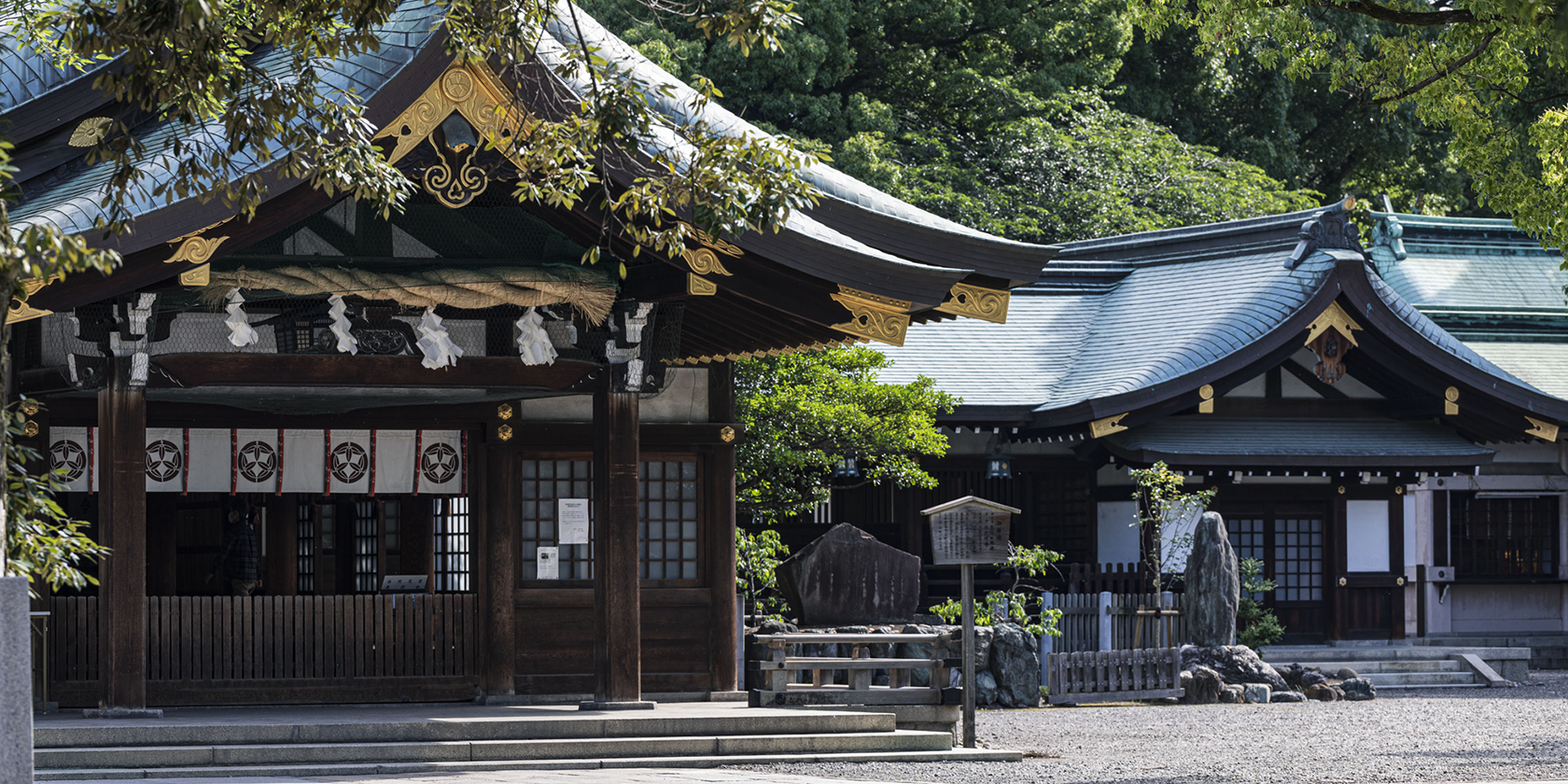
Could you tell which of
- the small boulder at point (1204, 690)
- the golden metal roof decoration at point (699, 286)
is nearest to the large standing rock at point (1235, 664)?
the small boulder at point (1204, 690)

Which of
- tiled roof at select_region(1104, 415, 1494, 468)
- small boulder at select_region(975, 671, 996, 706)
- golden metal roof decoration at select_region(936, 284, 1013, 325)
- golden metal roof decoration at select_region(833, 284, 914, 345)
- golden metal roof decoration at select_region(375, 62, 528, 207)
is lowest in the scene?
small boulder at select_region(975, 671, 996, 706)

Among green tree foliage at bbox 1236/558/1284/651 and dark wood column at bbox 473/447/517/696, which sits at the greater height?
dark wood column at bbox 473/447/517/696

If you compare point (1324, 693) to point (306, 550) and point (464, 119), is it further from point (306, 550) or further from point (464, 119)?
point (464, 119)

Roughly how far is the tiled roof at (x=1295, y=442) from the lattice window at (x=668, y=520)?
28.9ft

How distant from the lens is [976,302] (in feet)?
48.1

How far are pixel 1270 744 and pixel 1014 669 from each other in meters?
4.42

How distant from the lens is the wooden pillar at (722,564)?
15.8 metres

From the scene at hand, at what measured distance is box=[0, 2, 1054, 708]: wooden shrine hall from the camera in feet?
41.6

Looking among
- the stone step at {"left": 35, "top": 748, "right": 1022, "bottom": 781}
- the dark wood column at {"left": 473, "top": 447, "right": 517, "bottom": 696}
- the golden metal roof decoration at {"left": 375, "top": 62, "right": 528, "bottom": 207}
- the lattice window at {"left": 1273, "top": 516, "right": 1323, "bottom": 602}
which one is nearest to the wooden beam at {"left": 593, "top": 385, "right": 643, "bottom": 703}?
the stone step at {"left": 35, "top": 748, "right": 1022, "bottom": 781}

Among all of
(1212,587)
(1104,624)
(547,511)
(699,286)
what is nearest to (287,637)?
(547,511)

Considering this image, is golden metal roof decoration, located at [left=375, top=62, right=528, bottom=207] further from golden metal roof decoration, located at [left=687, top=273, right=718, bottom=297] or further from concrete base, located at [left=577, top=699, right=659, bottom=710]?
concrete base, located at [left=577, top=699, right=659, bottom=710]

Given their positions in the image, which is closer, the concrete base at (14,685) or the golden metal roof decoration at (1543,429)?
the concrete base at (14,685)

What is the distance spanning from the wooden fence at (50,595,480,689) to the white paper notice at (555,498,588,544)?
95cm

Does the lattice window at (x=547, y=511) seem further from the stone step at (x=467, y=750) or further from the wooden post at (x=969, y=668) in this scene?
the wooden post at (x=969, y=668)
